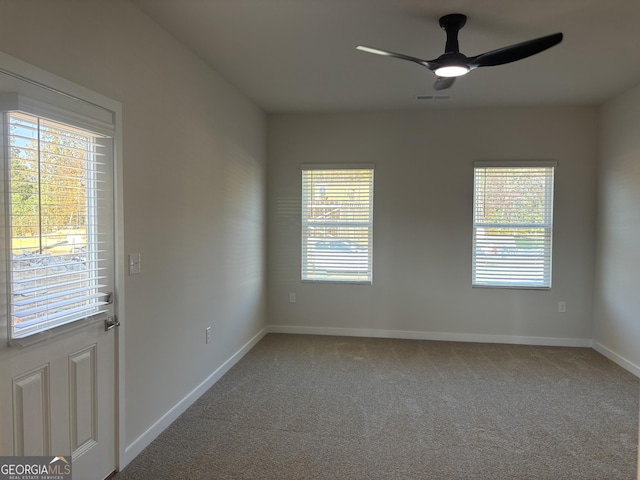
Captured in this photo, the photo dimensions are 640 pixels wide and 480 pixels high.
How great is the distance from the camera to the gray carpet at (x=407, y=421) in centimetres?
234

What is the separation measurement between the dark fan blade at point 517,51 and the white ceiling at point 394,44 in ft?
0.96

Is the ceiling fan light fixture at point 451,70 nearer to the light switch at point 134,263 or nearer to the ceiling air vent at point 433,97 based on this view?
the ceiling air vent at point 433,97

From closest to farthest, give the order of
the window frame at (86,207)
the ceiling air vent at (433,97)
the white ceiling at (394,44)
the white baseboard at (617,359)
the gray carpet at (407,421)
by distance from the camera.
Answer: the window frame at (86,207)
the gray carpet at (407,421)
the white ceiling at (394,44)
the white baseboard at (617,359)
the ceiling air vent at (433,97)

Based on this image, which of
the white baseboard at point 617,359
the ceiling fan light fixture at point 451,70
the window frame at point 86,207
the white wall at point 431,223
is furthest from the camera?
the white wall at point 431,223

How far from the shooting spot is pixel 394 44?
2988mm

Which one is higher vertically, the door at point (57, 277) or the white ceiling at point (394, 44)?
the white ceiling at point (394, 44)

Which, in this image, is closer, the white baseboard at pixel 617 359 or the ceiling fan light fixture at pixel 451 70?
the ceiling fan light fixture at pixel 451 70

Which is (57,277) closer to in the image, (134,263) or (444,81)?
(134,263)

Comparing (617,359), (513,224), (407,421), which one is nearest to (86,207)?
(407,421)

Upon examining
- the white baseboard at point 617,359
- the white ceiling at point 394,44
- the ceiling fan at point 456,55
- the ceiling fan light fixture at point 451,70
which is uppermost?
the white ceiling at point 394,44

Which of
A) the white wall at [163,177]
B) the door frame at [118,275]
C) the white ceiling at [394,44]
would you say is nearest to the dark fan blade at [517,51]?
the white ceiling at [394,44]

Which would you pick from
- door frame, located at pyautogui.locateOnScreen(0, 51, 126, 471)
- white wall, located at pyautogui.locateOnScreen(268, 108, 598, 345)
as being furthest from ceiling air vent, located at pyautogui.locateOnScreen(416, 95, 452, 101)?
door frame, located at pyautogui.locateOnScreen(0, 51, 126, 471)

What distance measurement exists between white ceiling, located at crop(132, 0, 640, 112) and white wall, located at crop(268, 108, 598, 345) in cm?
51

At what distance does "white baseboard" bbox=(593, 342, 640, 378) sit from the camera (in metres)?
3.81
